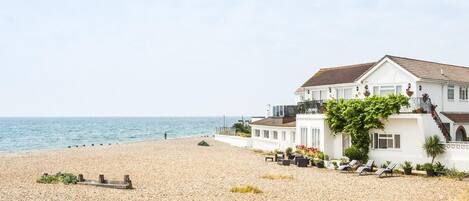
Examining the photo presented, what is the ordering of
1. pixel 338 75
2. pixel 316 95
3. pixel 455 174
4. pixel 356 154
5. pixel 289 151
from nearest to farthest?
pixel 455 174, pixel 356 154, pixel 289 151, pixel 338 75, pixel 316 95

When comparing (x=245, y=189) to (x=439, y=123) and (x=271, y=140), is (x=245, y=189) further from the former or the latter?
(x=271, y=140)

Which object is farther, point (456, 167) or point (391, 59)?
point (391, 59)

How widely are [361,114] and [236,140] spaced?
94.0ft

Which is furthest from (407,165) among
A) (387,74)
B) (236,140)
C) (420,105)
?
(236,140)

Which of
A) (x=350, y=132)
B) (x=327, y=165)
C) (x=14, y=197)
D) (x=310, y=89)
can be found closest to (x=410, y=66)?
(x=350, y=132)

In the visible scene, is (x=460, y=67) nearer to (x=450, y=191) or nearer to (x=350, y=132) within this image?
(x=350, y=132)

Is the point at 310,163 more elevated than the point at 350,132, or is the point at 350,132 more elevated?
the point at 350,132

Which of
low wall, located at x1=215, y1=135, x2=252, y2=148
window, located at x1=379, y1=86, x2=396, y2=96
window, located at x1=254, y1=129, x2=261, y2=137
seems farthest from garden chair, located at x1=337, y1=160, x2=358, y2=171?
low wall, located at x1=215, y1=135, x2=252, y2=148

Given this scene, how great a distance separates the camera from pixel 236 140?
6053 cm

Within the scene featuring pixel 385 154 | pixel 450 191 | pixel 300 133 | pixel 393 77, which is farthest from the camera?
pixel 300 133

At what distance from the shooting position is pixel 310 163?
35625 millimetres

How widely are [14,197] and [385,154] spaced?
23442 millimetres

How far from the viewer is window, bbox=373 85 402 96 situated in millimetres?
34969

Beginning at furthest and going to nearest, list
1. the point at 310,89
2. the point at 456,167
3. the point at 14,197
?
the point at 310,89, the point at 456,167, the point at 14,197
